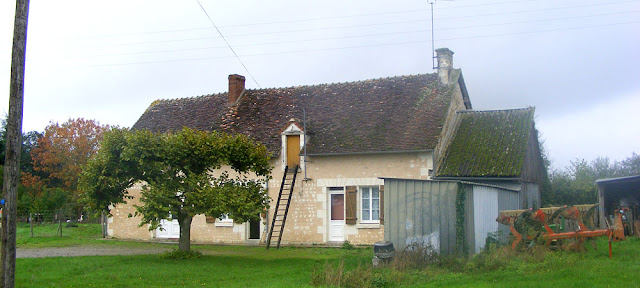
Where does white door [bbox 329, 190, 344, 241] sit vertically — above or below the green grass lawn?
above

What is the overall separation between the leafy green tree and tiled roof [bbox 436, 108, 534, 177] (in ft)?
23.1

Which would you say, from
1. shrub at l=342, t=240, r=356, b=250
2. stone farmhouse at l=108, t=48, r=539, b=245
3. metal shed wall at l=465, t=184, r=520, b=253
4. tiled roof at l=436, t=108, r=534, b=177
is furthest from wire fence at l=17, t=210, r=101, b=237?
metal shed wall at l=465, t=184, r=520, b=253

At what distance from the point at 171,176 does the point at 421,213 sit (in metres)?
6.28

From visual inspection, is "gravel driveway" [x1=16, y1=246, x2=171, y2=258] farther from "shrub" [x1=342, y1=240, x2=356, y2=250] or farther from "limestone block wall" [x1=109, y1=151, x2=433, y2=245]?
"shrub" [x1=342, y1=240, x2=356, y2=250]

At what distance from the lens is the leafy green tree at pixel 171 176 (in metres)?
15.1

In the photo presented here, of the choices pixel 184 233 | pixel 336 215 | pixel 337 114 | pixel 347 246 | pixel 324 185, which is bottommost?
pixel 347 246

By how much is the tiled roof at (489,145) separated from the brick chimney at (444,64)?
1.59 meters

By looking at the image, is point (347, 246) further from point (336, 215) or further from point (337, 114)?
point (337, 114)

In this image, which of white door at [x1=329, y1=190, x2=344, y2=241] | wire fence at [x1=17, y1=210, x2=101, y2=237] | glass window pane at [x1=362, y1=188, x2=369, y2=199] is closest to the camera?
glass window pane at [x1=362, y1=188, x2=369, y2=199]

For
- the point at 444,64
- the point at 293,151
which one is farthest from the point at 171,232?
the point at 444,64

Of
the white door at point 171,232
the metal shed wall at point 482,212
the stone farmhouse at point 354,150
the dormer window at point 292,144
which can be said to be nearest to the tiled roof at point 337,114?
the stone farmhouse at point 354,150

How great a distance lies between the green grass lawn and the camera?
10789 mm

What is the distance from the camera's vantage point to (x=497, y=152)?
19984 millimetres

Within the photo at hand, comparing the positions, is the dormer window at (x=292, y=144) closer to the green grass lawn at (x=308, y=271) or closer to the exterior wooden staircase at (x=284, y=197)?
the exterior wooden staircase at (x=284, y=197)
